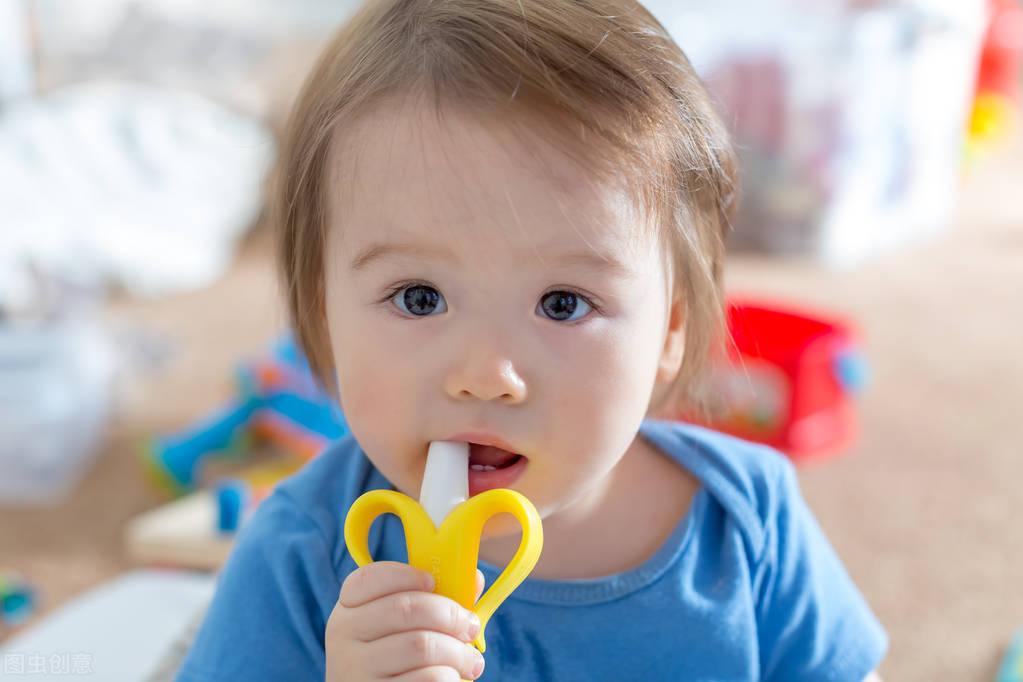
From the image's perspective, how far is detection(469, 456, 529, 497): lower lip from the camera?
22.1 inches

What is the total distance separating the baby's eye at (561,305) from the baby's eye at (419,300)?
53 mm

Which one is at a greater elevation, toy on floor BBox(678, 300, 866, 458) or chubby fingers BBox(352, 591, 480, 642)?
chubby fingers BBox(352, 591, 480, 642)

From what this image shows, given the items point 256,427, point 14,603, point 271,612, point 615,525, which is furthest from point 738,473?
point 256,427

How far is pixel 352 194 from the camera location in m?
0.56

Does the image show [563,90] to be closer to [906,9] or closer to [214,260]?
[214,260]

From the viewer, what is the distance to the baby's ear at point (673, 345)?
64cm

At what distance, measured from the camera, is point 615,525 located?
2.20 ft

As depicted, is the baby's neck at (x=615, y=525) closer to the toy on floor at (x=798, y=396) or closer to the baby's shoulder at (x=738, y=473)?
the baby's shoulder at (x=738, y=473)

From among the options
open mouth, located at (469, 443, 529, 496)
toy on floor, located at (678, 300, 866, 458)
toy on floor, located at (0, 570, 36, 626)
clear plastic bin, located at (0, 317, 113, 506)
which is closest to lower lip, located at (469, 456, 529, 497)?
open mouth, located at (469, 443, 529, 496)

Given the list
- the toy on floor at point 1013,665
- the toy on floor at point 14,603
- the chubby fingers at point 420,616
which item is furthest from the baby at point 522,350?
the toy on floor at point 14,603

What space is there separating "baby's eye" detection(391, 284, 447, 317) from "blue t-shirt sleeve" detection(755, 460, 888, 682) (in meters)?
0.28

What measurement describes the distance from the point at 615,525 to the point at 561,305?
19 centimetres

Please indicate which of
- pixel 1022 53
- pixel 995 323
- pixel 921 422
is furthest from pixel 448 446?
pixel 1022 53

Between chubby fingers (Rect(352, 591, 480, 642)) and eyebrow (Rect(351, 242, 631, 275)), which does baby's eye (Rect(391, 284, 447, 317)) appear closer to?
eyebrow (Rect(351, 242, 631, 275))
